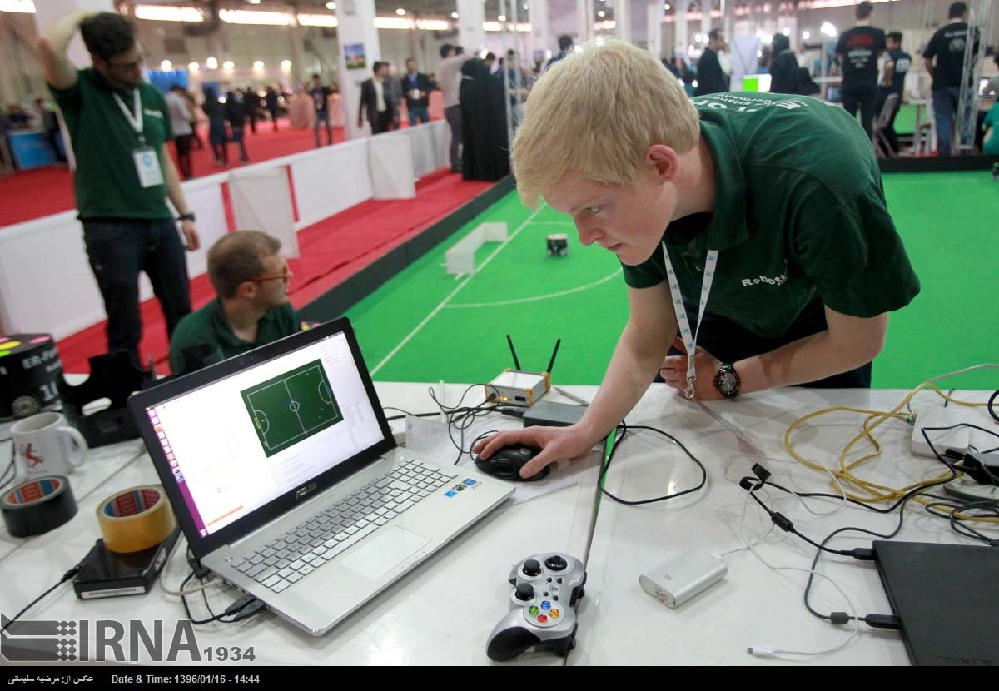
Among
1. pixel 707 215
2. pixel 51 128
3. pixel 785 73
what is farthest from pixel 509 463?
pixel 51 128

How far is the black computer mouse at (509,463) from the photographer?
134 centimetres

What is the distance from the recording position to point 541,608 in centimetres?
95

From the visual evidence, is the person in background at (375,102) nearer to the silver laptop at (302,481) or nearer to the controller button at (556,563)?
the silver laptop at (302,481)

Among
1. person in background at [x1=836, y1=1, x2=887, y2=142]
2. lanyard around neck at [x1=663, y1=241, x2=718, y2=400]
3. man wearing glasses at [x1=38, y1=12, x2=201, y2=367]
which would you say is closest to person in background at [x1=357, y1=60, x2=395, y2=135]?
person in background at [x1=836, y1=1, x2=887, y2=142]

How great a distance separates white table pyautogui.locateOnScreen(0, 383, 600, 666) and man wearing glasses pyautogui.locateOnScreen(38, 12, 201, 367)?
5.47ft

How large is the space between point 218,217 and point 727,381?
4.73 metres

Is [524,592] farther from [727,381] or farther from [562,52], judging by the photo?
[562,52]

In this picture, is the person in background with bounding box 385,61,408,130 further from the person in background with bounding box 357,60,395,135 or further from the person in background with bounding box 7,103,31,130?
the person in background with bounding box 7,103,31,130

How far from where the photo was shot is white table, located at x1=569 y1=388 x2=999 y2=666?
3.04ft

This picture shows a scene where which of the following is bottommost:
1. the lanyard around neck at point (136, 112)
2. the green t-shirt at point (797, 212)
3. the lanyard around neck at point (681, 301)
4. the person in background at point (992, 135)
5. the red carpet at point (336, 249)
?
the red carpet at point (336, 249)

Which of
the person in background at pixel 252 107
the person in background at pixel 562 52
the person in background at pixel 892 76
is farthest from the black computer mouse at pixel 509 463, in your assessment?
the person in background at pixel 252 107

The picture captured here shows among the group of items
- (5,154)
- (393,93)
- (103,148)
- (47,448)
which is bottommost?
(47,448)

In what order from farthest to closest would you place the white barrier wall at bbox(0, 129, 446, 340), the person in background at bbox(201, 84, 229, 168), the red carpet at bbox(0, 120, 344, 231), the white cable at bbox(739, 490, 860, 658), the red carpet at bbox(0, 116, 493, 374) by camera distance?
the person in background at bbox(201, 84, 229, 168) → the red carpet at bbox(0, 120, 344, 231) → the red carpet at bbox(0, 116, 493, 374) → the white barrier wall at bbox(0, 129, 446, 340) → the white cable at bbox(739, 490, 860, 658)

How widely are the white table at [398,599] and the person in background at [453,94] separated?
854 centimetres
